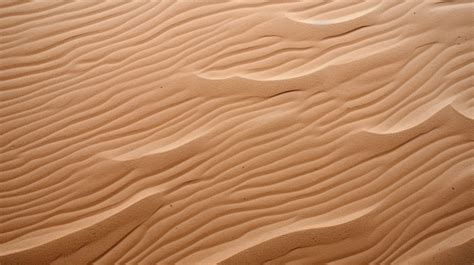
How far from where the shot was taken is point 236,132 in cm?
227

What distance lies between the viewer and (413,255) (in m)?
2.10

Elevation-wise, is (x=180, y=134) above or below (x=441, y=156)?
above

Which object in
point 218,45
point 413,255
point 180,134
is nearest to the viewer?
point 413,255

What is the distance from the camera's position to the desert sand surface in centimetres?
213

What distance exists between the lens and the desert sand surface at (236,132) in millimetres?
2129

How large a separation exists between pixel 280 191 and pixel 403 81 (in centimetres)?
96

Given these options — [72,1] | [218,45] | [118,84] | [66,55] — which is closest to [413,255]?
[218,45]

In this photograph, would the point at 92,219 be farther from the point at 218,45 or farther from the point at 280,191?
the point at 218,45

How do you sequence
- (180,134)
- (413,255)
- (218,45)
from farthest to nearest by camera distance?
(218,45), (180,134), (413,255)

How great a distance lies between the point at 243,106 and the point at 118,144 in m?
0.72

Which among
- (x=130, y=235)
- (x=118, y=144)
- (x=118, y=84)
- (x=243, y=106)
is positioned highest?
(x=118, y=84)

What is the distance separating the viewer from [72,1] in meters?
2.56

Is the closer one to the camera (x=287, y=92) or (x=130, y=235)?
(x=130, y=235)

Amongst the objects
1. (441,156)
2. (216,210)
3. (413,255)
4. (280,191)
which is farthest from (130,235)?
(441,156)
